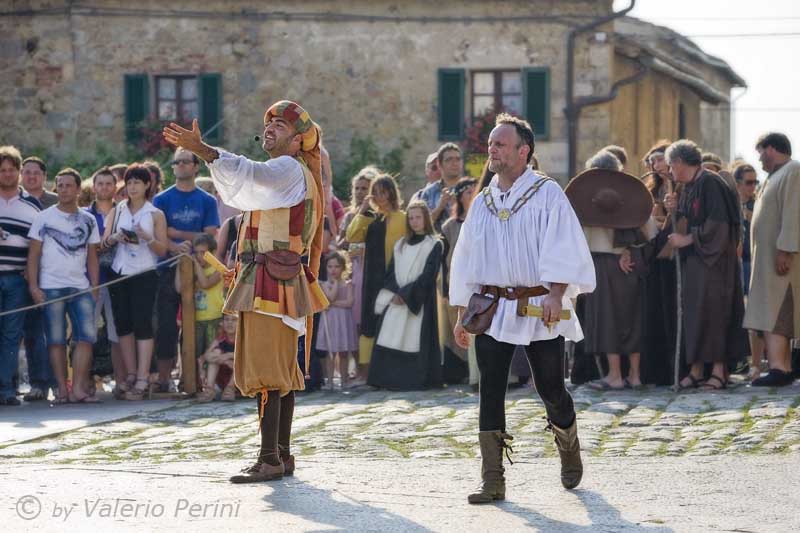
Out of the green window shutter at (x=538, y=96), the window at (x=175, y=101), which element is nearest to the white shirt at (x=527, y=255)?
the green window shutter at (x=538, y=96)

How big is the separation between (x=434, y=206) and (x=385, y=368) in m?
1.68

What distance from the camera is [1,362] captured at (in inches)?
472

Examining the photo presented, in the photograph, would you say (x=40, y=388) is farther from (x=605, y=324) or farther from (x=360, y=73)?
(x=360, y=73)

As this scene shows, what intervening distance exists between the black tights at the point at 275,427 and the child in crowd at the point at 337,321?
5.31 m

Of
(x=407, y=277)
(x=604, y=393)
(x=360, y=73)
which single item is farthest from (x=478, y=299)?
(x=360, y=73)

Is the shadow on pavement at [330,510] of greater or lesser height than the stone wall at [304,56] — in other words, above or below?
below

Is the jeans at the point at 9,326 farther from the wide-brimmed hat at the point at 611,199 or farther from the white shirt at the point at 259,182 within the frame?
the white shirt at the point at 259,182

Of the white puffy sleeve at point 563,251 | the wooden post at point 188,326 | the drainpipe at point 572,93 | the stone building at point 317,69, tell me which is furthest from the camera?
the stone building at point 317,69

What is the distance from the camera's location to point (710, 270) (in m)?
12.0

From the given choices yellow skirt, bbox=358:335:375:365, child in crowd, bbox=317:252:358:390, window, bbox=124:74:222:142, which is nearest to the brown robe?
yellow skirt, bbox=358:335:375:365

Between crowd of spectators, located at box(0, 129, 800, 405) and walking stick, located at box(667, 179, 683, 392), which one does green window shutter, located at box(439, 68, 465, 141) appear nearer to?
crowd of spectators, located at box(0, 129, 800, 405)

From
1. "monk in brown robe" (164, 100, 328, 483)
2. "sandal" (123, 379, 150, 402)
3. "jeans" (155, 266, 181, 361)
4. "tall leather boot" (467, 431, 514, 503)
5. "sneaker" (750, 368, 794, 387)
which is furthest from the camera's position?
"jeans" (155, 266, 181, 361)

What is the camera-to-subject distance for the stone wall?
82.1 ft

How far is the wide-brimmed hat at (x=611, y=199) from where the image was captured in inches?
469
